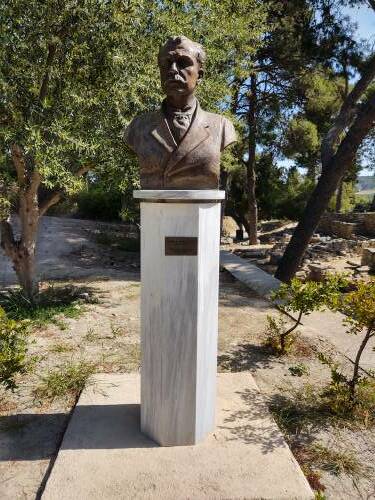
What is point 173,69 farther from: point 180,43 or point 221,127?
point 221,127

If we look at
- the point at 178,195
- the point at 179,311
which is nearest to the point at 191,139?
the point at 178,195

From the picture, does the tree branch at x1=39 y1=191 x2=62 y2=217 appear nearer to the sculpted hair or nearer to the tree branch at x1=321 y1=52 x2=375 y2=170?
the sculpted hair

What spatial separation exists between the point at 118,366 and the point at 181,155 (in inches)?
99.4

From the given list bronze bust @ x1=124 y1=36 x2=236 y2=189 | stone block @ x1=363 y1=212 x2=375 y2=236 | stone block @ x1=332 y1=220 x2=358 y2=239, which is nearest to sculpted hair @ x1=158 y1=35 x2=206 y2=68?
bronze bust @ x1=124 y1=36 x2=236 y2=189

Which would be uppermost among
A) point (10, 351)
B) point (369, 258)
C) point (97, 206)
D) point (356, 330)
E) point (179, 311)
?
point (97, 206)

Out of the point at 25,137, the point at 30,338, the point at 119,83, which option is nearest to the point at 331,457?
the point at 30,338

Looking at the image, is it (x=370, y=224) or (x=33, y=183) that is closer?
(x=33, y=183)

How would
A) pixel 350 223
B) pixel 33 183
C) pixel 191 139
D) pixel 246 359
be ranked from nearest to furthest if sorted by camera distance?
1. pixel 191 139
2. pixel 246 359
3. pixel 33 183
4. pixel 350 223

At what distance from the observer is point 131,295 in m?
7.11

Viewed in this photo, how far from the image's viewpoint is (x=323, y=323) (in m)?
6.30

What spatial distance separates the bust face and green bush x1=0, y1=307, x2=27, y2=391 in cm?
212

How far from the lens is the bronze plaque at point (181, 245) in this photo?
2.64m

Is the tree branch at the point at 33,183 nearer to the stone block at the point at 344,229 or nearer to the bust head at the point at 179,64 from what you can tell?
the bust head at the point at 179,64

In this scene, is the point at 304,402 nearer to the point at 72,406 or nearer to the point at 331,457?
the point at 331,457
